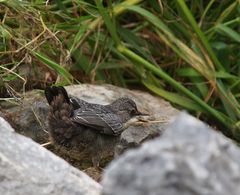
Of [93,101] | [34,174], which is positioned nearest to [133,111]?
[93,101]

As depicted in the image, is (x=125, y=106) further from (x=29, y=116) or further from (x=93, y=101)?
(x=29, y=116)

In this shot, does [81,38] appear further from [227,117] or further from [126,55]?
[227,117]

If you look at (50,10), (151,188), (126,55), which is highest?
(151,188)

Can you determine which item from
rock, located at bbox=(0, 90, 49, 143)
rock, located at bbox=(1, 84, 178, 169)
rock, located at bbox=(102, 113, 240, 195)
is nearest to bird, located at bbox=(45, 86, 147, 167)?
rock, located at bbox=(1, 84, 178, 169)

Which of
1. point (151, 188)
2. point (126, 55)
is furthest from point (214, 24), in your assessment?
point (151, 188)

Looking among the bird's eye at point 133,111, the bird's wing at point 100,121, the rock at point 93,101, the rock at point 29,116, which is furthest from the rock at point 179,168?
the bird's eye at point 133,111

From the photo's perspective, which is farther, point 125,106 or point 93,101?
point 93,101
